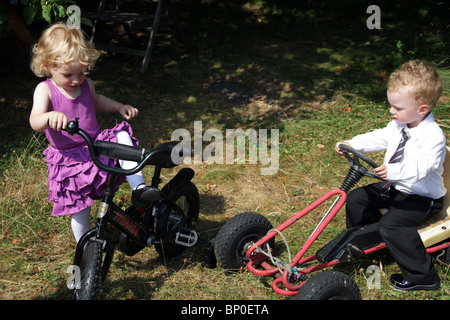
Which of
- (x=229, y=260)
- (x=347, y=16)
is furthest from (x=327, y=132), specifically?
(x=347, y=16)

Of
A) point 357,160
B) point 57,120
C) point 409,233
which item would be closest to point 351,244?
point 409,233

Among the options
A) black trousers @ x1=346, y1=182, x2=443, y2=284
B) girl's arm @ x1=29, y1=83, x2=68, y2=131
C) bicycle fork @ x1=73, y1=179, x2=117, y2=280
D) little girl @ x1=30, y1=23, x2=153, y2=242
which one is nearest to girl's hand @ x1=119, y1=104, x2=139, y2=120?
little girl @ x1=30, y1=23, x2=153, y2=242

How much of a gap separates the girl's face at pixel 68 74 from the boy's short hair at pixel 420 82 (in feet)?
6.78

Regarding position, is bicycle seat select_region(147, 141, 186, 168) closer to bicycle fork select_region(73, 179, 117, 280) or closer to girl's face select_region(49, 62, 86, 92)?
bicycle fork select_region(73, 179, 117, 280)

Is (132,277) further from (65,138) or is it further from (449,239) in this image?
(449,239)

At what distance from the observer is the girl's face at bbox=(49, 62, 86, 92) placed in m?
Answer: 2.92

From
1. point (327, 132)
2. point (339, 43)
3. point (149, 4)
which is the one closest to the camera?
point (327, 132)

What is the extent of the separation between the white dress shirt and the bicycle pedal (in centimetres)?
135

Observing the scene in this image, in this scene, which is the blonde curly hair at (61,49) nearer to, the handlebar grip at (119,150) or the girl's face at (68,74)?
the girl's face at (68,74)

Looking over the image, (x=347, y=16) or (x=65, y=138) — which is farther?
(x=347, y=16)

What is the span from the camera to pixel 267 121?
18.8 feet

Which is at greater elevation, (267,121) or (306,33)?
(306,33)

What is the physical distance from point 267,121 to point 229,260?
2748 millimetres

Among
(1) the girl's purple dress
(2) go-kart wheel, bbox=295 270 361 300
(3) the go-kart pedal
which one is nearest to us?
(2) go-kart wheel, bbox=295 270 361 300
